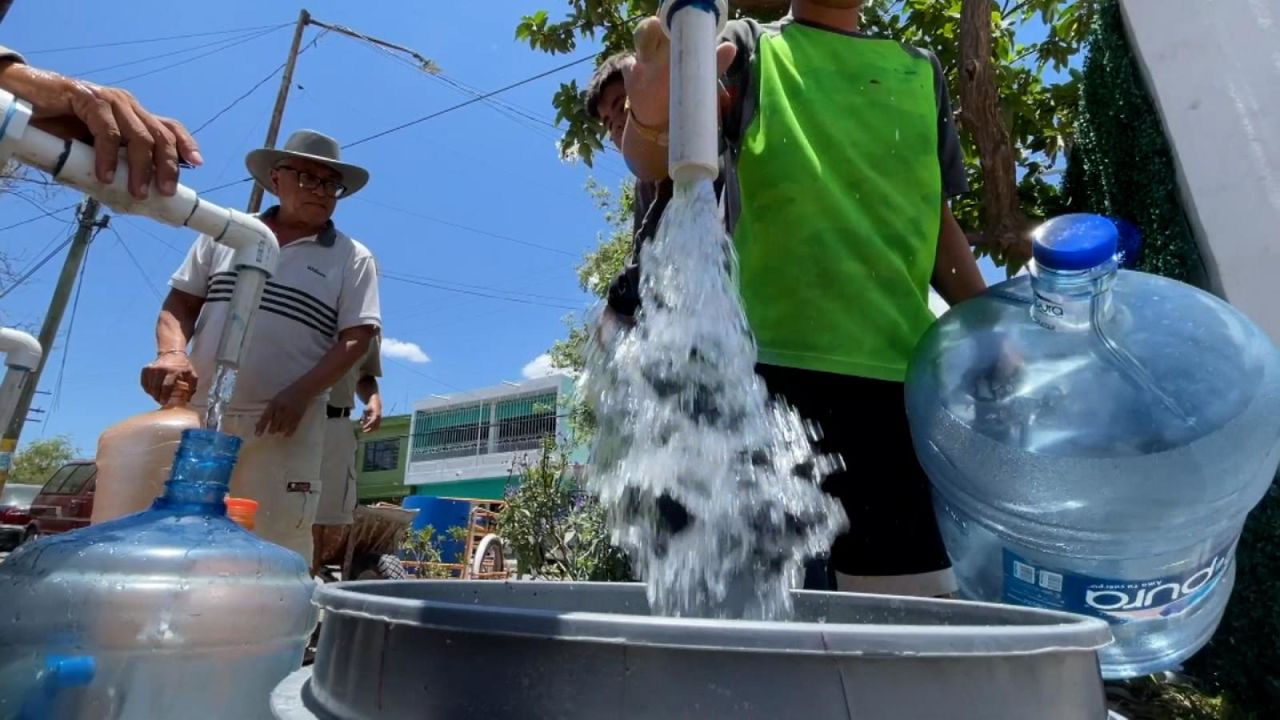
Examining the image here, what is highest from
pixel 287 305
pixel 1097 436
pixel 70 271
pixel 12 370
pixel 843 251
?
pixel 70 271

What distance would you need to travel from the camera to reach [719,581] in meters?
0.96

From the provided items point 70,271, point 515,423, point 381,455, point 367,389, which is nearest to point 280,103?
point 70,271

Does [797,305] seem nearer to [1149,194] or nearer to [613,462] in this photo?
[613,462]

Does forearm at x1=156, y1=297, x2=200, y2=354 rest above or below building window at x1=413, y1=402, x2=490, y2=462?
below

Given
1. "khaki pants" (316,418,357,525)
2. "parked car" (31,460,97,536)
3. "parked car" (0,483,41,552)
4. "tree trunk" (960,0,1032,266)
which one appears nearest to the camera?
"khaki pants" (316,418,357,525)

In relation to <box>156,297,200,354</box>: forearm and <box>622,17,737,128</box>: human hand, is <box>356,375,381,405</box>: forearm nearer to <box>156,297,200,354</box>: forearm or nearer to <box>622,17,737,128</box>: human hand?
<box>156,297,200,354</box>: forearm

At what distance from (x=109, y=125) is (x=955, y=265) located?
141 cm

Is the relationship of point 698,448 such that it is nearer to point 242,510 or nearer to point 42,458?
point 242,510

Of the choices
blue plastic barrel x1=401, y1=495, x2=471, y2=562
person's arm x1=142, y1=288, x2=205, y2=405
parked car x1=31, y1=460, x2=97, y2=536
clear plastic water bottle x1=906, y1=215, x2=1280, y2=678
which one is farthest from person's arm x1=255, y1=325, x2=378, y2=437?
blue plastic barrel x1=401, y1=495, x2=471, y2=562

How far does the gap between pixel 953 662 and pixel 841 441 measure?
3.15 ft

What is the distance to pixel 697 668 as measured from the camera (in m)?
0.39

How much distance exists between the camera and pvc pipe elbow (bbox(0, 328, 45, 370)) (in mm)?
1537

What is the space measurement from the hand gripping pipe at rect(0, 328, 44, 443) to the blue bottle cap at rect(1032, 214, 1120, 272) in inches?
70.5

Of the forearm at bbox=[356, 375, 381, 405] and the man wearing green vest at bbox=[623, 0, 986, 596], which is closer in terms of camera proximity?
the man wearing green vest at bbox=[623, 0, 986, 596]
